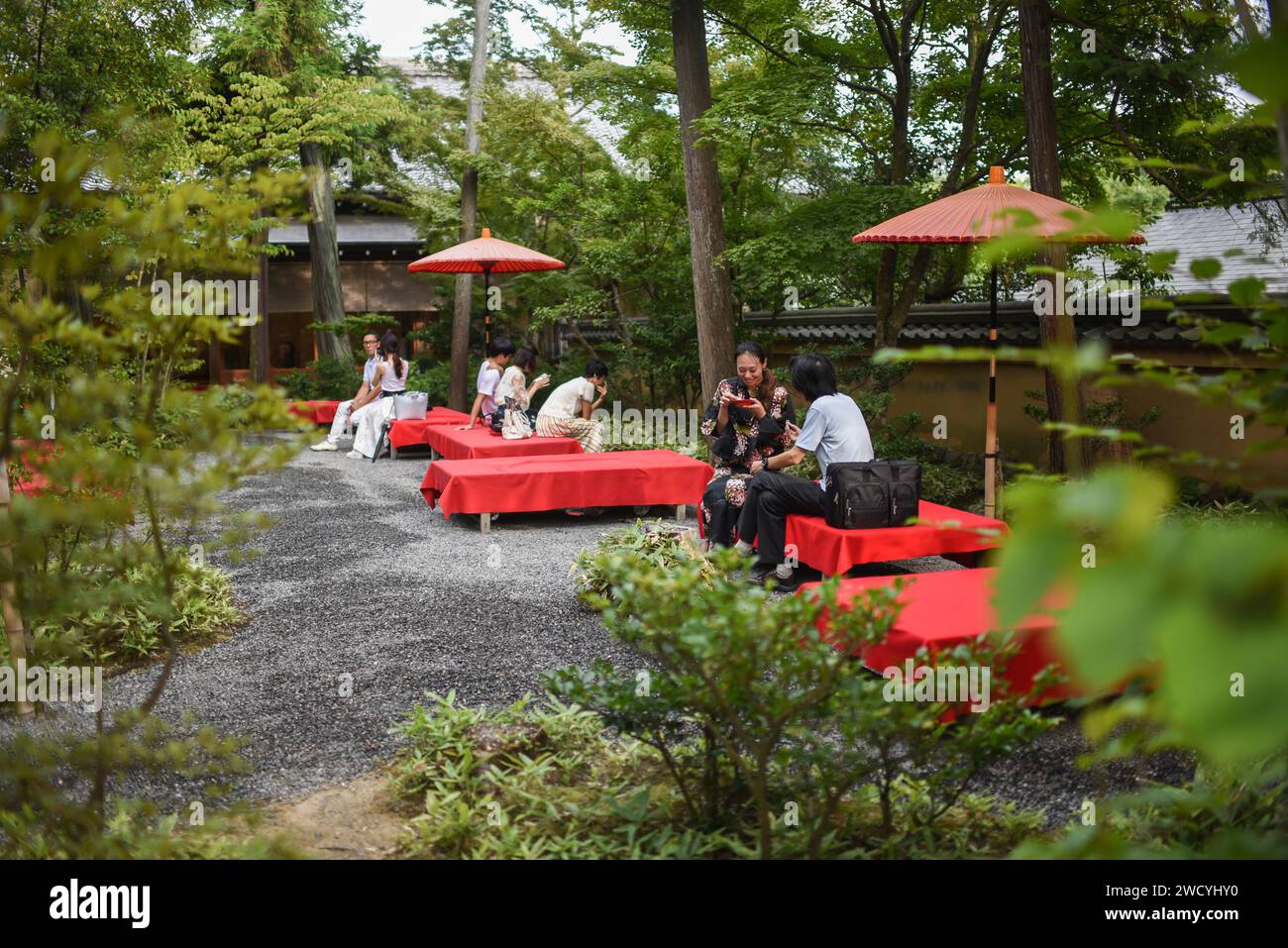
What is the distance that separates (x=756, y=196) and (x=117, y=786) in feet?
35.5

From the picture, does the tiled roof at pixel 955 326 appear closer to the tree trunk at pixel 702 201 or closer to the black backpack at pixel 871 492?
the tree trunk at pixel 702 201

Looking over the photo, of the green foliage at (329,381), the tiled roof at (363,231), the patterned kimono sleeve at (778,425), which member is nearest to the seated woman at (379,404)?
the green foliage at (329,381)

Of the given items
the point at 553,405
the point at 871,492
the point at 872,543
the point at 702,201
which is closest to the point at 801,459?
the point at 871,492

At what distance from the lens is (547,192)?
16000 millimetres

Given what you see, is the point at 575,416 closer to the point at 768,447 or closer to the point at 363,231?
the point at 768,447

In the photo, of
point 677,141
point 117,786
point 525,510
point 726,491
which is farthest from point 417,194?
point 117,786

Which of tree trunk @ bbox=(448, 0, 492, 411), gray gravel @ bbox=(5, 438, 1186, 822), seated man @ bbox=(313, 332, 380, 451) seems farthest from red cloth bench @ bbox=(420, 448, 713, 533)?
tree trunk @ bbox=(448, 0, 492, 411)

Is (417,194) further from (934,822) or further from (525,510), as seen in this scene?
(934,822)

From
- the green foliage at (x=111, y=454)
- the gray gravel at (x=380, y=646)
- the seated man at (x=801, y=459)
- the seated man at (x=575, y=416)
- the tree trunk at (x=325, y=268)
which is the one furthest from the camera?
the tree trunk at (x=325, y=268)

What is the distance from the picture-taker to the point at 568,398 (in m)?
11.3

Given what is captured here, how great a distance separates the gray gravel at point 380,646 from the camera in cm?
408

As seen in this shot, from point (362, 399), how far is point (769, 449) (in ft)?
29.7

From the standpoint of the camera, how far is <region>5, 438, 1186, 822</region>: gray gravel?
408 cm

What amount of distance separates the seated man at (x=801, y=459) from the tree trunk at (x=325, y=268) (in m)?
14.4
